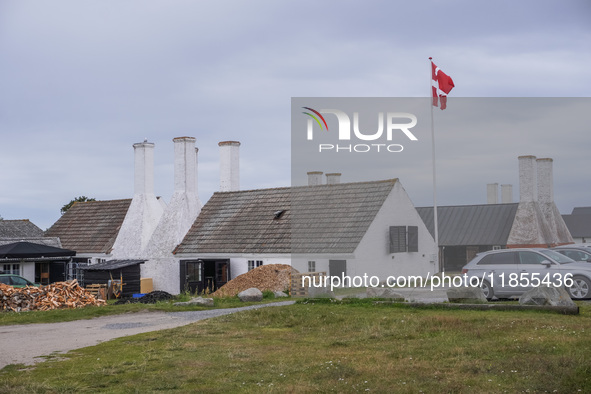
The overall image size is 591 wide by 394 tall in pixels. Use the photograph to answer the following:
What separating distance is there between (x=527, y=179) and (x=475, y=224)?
21.9 feet

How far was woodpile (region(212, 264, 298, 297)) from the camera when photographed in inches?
1314

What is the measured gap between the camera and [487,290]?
21531 mm

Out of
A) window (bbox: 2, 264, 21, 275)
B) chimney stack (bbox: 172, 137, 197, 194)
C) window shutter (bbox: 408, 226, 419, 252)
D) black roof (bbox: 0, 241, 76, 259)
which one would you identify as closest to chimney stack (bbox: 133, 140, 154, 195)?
chimney stack (bbox: 172, 137, 197, 194)

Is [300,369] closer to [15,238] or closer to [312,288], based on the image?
[312,288]

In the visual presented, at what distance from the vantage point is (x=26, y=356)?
46.1ft

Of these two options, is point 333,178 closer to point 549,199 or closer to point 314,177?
point 314,177

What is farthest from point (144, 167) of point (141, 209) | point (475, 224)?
point (475, 224)

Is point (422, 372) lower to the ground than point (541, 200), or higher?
lower

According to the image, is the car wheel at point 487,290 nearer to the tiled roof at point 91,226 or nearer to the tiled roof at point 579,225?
the tiled roof at point 91,226

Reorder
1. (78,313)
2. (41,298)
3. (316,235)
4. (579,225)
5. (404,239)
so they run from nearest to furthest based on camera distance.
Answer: (78,313) → (41,298) → (316,235) → (404,239) → (579,225)

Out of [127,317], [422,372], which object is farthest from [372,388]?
[127,317]

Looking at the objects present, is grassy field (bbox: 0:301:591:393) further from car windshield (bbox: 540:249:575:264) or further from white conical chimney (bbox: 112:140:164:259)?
white conical chimney (bbox: 112:140:164:259)

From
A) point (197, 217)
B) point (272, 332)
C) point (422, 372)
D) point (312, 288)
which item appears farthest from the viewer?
point (197, 217)

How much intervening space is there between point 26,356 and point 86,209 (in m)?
39.9
